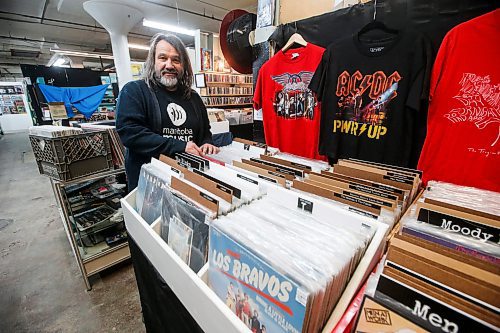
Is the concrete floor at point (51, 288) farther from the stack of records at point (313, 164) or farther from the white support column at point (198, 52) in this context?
the white support column at point (198, 52)

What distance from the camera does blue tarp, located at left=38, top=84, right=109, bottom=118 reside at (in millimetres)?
7043

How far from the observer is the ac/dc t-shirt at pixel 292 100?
154cm

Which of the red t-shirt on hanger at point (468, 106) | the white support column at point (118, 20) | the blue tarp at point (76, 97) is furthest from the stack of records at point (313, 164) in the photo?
the blue tarp at point (76, 97)

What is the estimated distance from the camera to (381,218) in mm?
606

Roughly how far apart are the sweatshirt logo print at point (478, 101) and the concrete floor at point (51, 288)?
236cm

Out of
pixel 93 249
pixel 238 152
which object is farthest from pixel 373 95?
pixel 93 249

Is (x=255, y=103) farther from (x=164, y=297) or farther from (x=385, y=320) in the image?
(x=385, y=320)

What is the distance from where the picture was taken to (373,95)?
1255 millimetres

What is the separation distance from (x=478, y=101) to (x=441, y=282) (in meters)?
1.03

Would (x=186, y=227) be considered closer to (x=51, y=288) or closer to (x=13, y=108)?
(x=51, y=288)

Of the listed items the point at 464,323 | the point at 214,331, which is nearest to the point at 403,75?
the point at 464,323

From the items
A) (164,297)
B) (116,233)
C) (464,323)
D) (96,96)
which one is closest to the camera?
(464,323)

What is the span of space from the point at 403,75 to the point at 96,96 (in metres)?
9.38

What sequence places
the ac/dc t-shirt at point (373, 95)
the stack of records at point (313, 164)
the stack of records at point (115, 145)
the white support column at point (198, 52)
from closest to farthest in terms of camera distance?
the stack of records at point (313, 164)
the ac/dc t-shirt at point (373, 95)
the stack of records at point (115, 145)
the white support column at point (198, 52)
